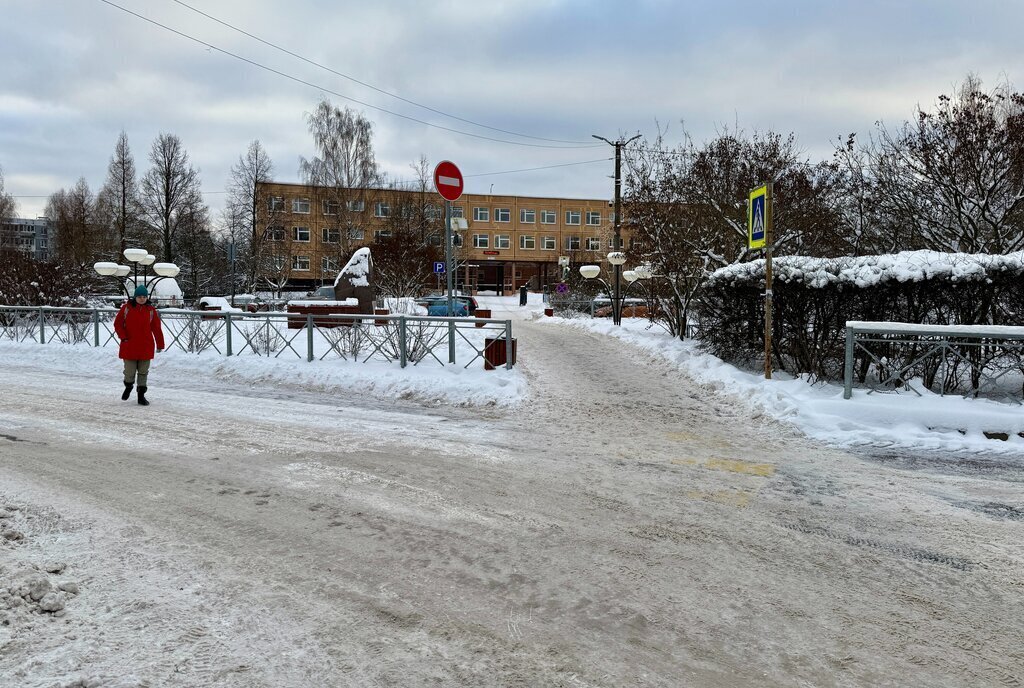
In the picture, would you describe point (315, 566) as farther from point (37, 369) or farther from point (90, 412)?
point (37, 369)

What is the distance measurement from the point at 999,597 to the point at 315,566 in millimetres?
3374

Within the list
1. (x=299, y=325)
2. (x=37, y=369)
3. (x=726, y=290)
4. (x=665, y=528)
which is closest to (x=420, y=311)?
(x=299, y=325)

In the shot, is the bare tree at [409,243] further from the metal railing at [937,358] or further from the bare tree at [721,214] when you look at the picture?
the metal railing at [937,358]

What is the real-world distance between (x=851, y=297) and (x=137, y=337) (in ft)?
31.0

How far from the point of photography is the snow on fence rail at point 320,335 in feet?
32.7

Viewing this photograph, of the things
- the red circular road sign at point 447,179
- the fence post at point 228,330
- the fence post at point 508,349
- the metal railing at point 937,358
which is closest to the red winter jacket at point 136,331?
the fence post at point 228,330

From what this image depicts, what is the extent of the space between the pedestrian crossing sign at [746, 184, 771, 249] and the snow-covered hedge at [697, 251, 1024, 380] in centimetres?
50

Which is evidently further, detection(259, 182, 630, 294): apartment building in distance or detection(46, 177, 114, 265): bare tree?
detection(259, 182, 630, 294): apartment building in distance

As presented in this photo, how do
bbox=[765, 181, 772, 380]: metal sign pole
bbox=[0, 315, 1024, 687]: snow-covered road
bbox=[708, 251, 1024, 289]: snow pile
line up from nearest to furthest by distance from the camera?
bbox=[0, 315, 1024, 687]: snow-covered road < bbox=[708, 251, 1024, 289]: snow pile < bbox=[765, 181, 772, 380]: metal sign pole

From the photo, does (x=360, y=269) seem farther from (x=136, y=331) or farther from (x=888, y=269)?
(x=888, y=269)

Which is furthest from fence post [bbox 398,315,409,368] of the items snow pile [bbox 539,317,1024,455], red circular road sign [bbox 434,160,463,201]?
snow pile [bbox 539,317,1024,455]

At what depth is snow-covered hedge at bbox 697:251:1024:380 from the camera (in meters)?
7.59

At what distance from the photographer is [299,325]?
48.9 feet

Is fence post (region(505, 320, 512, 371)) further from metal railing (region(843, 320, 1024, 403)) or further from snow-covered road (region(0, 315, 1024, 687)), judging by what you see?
metal railing (region(843, 320, 1024, 403))
